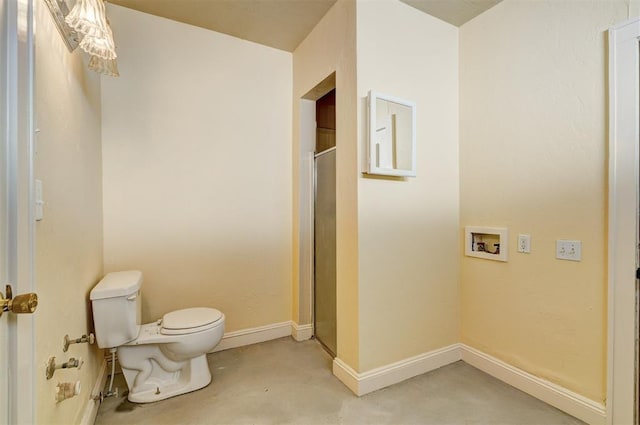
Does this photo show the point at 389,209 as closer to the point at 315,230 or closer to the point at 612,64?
the point at 315,230

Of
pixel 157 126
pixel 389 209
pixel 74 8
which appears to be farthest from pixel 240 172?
pixel 74 8

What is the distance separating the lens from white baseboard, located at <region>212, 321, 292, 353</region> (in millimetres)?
2449

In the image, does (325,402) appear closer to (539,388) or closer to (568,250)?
(539,388)

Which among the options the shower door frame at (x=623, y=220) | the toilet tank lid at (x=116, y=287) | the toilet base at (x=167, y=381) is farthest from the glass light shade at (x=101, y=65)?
the shower door frame at (x=623, y=220)

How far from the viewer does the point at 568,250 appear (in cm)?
169

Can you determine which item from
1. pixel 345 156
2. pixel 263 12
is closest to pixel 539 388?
pixel 345 156

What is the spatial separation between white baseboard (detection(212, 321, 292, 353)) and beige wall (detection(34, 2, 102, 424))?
0.85 m

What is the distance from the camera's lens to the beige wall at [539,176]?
1604 mm

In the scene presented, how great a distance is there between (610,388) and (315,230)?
6.66 ft

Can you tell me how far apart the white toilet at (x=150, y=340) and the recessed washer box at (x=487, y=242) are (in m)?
1.83

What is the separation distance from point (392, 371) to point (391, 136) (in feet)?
5.02

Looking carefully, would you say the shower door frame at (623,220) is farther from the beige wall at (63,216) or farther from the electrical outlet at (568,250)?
the beige wall at (63,216)

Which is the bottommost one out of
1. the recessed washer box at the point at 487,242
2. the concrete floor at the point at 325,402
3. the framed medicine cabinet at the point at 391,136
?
the concrete floor at the point at 325,402

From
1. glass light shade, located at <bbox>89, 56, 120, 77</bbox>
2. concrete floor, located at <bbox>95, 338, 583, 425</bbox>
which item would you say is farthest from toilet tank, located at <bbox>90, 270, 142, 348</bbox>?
glass light shade, located at <bbox>89, 56, 120, 77</bbox>
